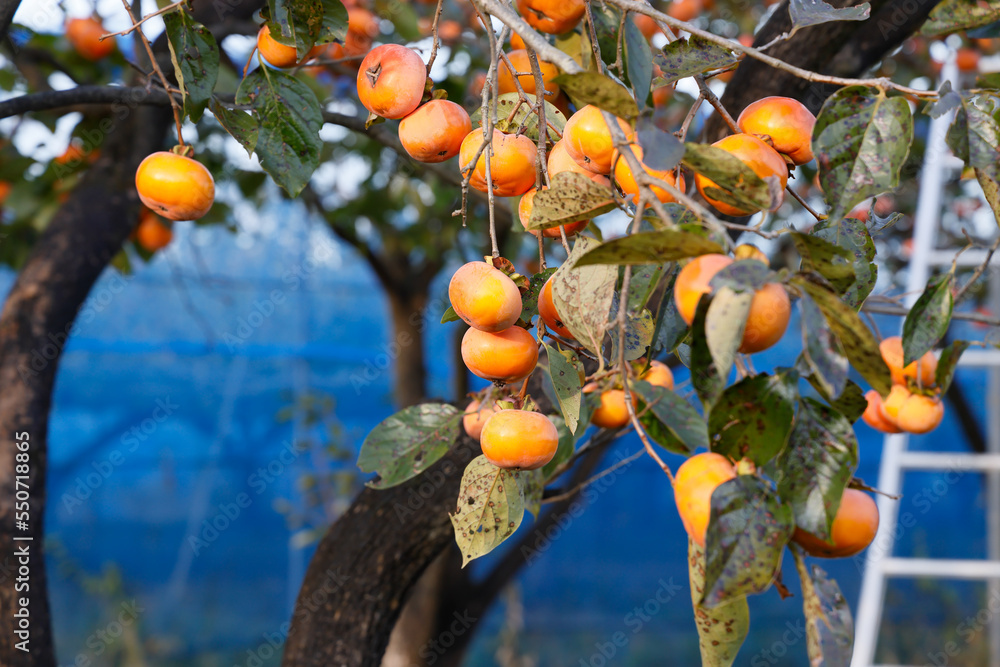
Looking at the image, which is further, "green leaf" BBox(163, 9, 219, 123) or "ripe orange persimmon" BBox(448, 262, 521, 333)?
"green leaf" BBox(163, 9, 219, 123)

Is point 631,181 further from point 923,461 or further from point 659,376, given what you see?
point 923,461

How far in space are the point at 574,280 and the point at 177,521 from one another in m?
4.13

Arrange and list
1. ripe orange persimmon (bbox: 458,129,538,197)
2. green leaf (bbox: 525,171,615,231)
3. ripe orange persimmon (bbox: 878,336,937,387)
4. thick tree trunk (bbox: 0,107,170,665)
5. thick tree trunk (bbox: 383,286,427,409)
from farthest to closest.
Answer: thick tree trunk (bbox: 383,286,427,409) → thick tree trunk (bbox: 0,107,170,665) → ripe orange persimmon (bbox: 878,336,937,387) → ripe orange persimmon (bbox: 458,129,538,197) → green leaf (bbox: 525,171,615,231)

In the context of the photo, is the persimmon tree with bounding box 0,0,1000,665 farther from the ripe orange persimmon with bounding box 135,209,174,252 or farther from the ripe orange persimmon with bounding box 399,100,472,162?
the ripe orange persimmon with bounding box 135,209,174,252

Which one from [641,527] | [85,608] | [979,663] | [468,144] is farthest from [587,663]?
[468,144]

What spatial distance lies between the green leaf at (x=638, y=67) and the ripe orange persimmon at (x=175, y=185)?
429 mm

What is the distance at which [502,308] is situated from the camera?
20.2 inches

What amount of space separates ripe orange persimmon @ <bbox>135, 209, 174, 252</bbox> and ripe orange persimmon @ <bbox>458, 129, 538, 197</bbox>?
1.30m

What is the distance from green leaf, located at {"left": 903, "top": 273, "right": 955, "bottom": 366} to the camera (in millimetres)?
594

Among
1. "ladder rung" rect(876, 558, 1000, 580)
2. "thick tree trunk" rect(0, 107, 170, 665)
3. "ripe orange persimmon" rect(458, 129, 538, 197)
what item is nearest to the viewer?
"ripe orange persimmon" rect(458, 129, 538, 197)

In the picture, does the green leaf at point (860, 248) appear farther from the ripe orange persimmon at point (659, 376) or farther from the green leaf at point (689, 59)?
the ripe orange persimmon at point (659, 376)

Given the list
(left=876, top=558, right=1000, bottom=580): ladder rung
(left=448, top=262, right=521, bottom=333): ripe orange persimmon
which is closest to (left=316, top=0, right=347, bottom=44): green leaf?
(left=448, top=262, right=521, bottom=333): ripe orange persimmon

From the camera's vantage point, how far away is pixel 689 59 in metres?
0.55

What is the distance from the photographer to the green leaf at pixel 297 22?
2.23 ft
